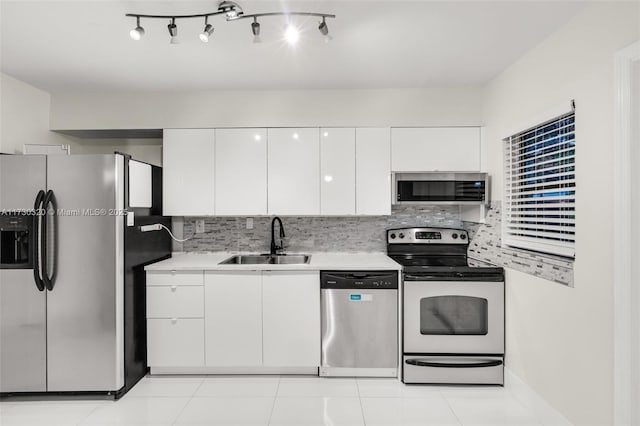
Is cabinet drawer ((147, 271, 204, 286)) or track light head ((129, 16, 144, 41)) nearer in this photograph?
track light head ((129, 16, 144, 41))

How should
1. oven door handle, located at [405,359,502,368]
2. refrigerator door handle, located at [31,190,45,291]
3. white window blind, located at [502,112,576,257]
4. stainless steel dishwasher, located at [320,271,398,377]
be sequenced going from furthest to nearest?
stainless steel dishwasher, located at [320,271,398,377], oven door handle, located at [405,359,502,368], refrigerator door handle, located at [31,190,45,291], white window blind, located at [502,112,576,257]

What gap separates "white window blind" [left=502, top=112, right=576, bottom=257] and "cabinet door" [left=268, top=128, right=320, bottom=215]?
1547 millimetres

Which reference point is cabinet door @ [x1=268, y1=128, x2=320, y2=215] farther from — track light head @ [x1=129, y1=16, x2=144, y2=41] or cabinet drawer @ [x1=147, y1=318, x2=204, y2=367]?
track light head @ [x1=129, y1=16, x2=144, y2=41]

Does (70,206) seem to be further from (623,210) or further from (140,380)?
(623,210)

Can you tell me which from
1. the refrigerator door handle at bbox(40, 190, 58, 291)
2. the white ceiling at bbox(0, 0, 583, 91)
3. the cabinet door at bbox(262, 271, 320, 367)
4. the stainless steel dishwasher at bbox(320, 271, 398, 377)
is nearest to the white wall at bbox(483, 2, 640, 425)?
the white ceiling at bbox(0, 0, 583, 91)

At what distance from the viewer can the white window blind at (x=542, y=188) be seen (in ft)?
6.92

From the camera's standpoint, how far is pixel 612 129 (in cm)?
175

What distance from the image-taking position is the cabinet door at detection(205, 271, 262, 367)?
9.59 feet

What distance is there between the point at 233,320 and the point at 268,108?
72.5 inches

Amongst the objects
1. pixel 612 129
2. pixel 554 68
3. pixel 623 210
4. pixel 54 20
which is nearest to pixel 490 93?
pixel 554 68

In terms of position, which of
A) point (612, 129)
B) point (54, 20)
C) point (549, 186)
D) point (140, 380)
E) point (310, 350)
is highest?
point (54, 20)

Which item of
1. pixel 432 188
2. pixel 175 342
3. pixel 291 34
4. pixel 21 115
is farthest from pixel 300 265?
pixel 21 115

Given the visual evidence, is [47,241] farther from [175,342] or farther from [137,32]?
[137,32]

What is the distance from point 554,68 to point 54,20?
9.54 ft
